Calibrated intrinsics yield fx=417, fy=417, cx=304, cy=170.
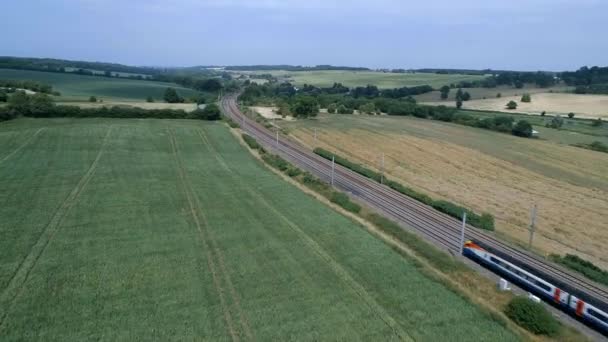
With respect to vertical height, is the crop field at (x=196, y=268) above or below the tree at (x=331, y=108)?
below

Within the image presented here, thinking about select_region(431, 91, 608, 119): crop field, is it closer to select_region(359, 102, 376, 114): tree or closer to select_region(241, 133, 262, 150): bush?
select_region(359, 102, 376, 114): tree

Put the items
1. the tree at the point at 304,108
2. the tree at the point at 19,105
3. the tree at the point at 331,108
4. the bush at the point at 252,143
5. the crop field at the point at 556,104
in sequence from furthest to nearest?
the tree at the point at 331,108 → the crop field at the point at 556,104 → the tree at the point at 304,108 → the tree at the point at 19,105 → the bush at the point at 252,143

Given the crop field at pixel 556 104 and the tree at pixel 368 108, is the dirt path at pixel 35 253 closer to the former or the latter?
the tree at pixel 368 108

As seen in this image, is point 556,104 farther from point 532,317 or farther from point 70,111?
point 70,111

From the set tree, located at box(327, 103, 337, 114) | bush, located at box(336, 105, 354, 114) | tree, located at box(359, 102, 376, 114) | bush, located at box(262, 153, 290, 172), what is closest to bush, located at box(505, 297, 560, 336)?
bush, located at box(262, 153, 290, 172)

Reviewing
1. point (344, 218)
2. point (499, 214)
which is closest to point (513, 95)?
point (499, 214)

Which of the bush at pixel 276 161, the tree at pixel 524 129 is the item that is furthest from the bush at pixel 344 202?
the tree at pixel 524 129
